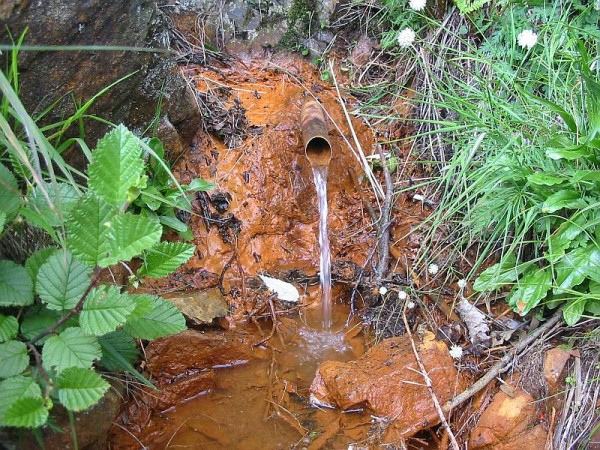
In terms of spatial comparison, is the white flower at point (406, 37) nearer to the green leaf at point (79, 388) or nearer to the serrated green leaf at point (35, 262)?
the serrated green leaf at point (35, 262)

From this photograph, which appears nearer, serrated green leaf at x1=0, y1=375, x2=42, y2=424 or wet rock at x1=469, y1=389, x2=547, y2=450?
serrated green leaf at x1=0, y1=375, x2=42, y2=424

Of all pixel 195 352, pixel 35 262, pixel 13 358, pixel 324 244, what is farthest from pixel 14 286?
pixel 324 244

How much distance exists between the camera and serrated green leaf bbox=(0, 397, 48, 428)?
5.56 feet

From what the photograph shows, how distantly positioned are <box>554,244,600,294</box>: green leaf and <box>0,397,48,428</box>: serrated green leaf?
81.9 inches

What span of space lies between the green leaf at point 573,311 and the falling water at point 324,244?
120 centimetres

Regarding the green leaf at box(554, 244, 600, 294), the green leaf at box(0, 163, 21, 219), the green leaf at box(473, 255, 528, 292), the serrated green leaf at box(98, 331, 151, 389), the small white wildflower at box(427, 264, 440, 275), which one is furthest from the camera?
the small white wildflower at box(427, 264, 440, 275)

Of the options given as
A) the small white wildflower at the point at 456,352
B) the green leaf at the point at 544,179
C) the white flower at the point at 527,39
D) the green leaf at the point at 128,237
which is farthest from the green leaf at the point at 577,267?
the green leaf at the point at 128,237

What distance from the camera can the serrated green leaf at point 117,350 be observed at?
227 cm

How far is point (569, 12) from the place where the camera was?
339cm

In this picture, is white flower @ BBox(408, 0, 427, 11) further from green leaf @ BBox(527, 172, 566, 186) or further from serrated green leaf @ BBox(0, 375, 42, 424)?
serrated green leaf @ BBox(0, 375, 42, 424)

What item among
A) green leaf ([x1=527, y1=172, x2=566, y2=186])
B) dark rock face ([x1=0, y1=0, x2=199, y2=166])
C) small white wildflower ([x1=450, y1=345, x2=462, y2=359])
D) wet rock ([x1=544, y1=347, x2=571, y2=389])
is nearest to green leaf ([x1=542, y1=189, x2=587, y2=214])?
green leaf ([x1=527, y1=172, x2=566, y2=186])

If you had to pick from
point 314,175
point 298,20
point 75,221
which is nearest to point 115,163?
point 75,221

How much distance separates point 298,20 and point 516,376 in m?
2.73

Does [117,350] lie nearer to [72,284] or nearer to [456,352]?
[72,284]
